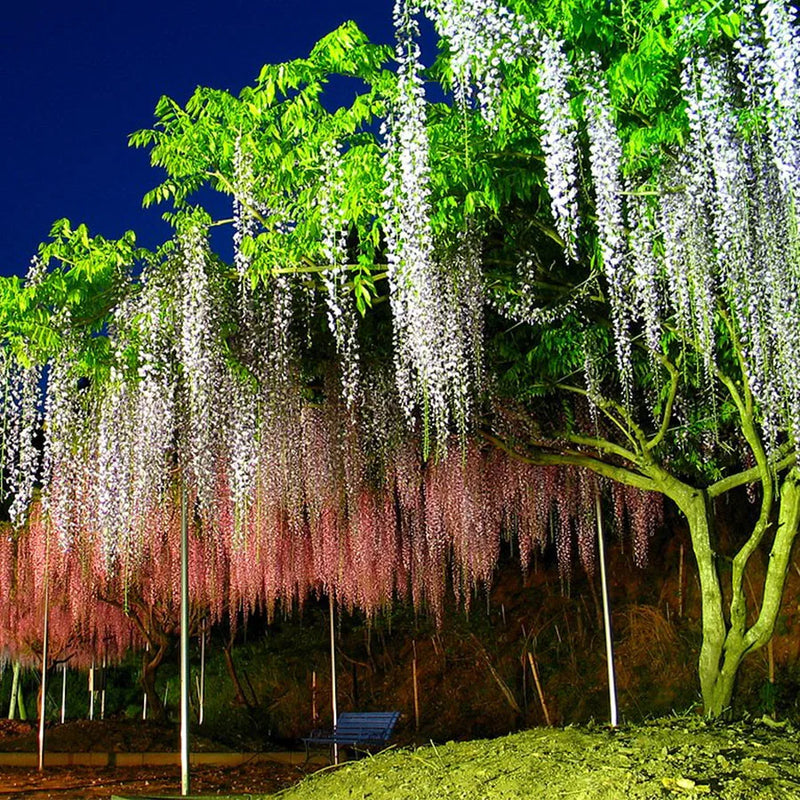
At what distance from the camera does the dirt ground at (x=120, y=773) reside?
857 centimetres

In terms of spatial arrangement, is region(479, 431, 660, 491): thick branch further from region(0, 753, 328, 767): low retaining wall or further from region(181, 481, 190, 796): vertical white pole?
region(0, 753, 328, 767): low retaining wall

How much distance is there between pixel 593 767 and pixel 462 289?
331 centimetres

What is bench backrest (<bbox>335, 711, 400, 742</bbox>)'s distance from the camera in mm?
9219

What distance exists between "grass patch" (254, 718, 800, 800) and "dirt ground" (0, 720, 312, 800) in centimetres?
429

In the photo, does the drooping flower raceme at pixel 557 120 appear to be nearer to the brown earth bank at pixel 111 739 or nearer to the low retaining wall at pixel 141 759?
the low retaining wall at pixel 141 759

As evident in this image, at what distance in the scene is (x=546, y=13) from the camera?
4.14m

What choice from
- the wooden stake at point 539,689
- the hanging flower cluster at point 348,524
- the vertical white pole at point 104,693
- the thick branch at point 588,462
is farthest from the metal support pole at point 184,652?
the vertical white pole at point 104,693

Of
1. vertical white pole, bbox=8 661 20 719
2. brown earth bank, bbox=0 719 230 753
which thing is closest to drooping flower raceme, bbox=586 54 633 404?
brown earth bank, bbox=0 719 230 753

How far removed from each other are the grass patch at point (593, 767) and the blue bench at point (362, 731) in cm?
516

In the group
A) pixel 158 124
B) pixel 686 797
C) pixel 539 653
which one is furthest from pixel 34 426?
pixel 539 653

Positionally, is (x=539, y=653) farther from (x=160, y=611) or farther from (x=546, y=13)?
(x=546, y=13)

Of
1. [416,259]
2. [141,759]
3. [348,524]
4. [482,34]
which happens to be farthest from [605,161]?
[141,759]

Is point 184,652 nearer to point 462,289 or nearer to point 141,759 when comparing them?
point 462,289

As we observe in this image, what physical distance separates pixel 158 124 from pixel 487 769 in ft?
13.4
